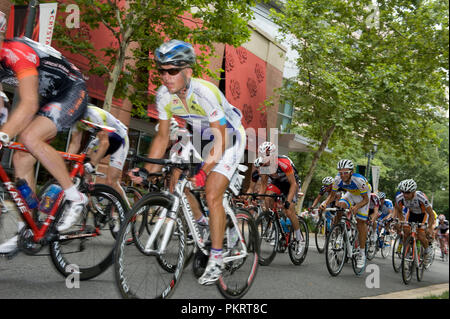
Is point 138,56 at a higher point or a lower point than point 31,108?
higher

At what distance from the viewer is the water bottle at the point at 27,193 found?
3656 mm

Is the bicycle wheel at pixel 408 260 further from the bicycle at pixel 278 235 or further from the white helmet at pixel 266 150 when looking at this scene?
the white helmet at pixel 266 150

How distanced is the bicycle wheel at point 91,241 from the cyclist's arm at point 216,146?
100 centimetres

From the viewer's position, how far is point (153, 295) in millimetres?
3426

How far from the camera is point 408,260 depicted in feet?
26.9

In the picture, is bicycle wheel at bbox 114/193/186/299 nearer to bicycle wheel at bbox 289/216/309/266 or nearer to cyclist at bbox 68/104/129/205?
cyclist at bbox 68/104/129/205

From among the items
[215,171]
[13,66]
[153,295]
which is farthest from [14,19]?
[153,295]

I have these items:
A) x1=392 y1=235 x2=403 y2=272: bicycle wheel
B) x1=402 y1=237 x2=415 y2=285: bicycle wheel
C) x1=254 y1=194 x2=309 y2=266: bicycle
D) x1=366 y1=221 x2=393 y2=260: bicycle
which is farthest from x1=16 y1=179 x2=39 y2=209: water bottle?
x1=392 y1=235 x2=403 y2=272: bicycle wheel

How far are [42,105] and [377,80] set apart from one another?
27.0 ft

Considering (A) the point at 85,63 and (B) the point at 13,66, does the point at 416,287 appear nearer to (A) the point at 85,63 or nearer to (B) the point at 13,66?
(B) the point at 13,66

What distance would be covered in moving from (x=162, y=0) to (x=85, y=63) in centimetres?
357

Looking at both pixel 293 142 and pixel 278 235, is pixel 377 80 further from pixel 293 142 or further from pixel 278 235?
pixel 293 142

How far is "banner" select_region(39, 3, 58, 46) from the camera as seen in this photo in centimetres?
908

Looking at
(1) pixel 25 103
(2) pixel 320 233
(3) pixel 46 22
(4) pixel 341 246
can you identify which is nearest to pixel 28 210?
Answer: (1) pixel 25 103
